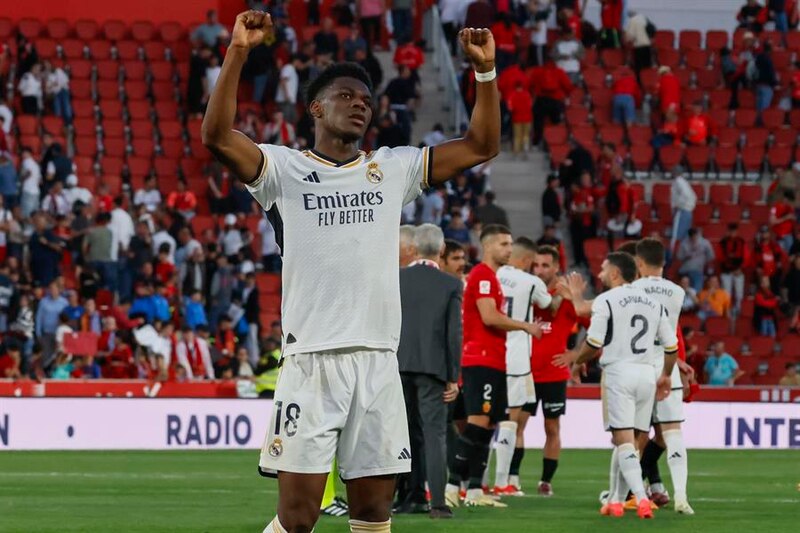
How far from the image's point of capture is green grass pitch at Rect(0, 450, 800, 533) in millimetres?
11312

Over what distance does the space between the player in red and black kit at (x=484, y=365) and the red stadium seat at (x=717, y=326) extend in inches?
551

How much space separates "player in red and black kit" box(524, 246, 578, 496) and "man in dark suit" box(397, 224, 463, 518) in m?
2.71

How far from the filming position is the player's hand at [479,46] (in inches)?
257

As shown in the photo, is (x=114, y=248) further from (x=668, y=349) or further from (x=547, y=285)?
(x=668, y=349)

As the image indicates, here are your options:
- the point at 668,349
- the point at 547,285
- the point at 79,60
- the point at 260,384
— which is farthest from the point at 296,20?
the point at 668,349

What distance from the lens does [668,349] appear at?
1211 centimetres

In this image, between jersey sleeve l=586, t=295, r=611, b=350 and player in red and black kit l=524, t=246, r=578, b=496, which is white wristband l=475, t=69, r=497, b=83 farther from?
player in red and black kit l=524, t=246, r=578, b=496

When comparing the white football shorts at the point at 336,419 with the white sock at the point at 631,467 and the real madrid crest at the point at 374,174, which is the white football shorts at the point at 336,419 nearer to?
the real madrid crest at the point at 374,174

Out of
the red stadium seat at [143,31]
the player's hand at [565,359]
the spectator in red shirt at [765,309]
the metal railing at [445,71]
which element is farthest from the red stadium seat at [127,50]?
the player's hand at [565,359]

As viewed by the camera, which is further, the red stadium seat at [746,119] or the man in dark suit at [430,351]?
the red stadium seat at [746,119]

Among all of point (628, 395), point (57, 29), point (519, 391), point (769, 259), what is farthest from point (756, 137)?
point (628, 395)

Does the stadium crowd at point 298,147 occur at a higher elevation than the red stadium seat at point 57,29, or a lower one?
lower

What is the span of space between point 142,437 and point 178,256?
17.3ft

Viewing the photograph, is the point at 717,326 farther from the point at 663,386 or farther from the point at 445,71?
the point at 663,386
